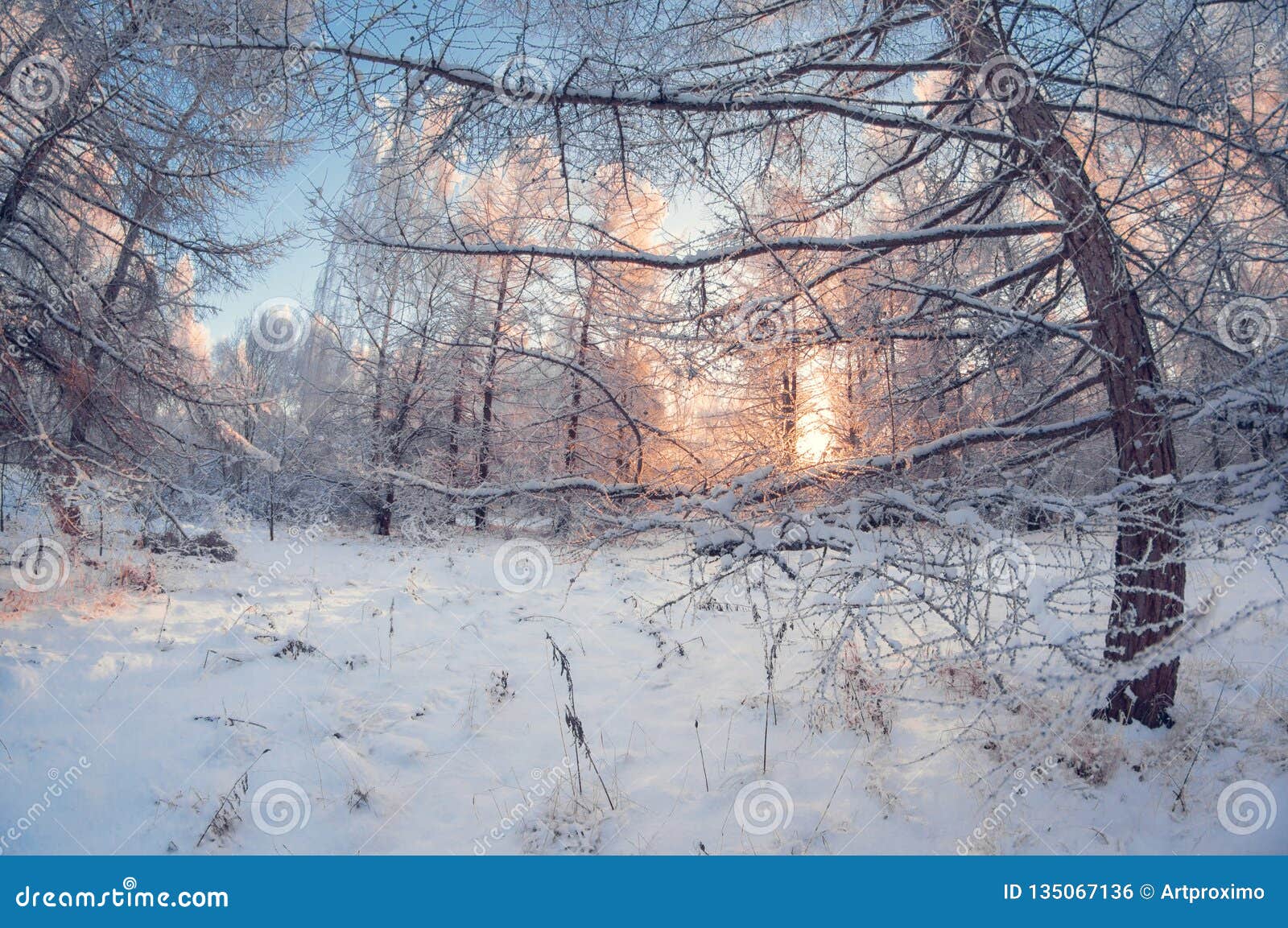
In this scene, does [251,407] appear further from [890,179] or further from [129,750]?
[890,179]

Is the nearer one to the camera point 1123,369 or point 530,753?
point 1123,369

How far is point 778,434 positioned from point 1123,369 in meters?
1.76

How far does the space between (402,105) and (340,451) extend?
29.9 feet

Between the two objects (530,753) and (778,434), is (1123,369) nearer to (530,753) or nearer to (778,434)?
(778,434)

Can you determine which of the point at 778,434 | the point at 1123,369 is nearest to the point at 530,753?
the point at 778,434

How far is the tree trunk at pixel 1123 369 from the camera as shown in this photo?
2963 mm

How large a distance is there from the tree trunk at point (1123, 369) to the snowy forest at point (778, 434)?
0.08 feet

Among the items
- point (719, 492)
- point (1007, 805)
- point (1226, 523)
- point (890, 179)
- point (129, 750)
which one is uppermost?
point (890, 179)

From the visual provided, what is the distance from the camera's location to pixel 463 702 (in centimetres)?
407

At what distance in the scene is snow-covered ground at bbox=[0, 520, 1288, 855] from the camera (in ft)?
8.60

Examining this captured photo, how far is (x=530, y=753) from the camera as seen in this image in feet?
11.2

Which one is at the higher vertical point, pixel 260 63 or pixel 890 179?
pixel 890 179

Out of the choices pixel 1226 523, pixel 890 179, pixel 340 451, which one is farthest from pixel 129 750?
pixel 340 451

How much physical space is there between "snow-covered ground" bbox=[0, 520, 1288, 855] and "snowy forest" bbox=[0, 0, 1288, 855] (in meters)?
0.03
